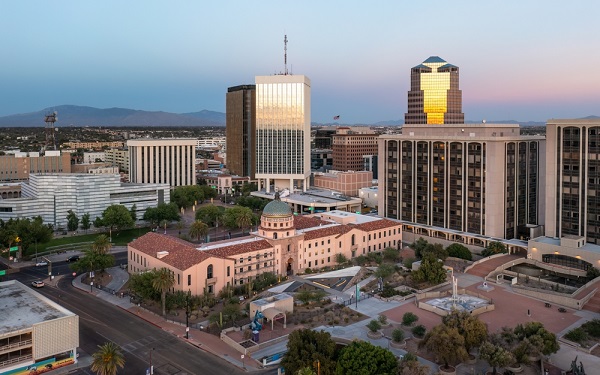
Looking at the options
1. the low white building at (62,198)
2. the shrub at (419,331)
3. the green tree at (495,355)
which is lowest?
the shrub at (419,331)

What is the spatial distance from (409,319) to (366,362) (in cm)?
1981

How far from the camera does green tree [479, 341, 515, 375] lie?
2240 inches

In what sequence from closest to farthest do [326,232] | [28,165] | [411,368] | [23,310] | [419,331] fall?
[411,368]
[23,310]
[419,331]
[326,232]
[28,165]

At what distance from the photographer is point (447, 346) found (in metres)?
58.5

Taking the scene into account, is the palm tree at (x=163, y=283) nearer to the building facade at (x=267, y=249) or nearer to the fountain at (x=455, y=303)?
the building facade at (x=267, y=249)

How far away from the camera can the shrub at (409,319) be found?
72438mm

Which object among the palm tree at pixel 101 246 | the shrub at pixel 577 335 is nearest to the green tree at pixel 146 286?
the palm tree at pixel 101 246

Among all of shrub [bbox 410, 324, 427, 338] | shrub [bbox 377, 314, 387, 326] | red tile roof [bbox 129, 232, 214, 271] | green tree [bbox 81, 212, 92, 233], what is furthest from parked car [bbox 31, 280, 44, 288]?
shrub [bbox 410, 324, 427, 338]

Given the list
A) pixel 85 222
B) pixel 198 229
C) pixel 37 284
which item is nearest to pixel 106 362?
pixel 37 284

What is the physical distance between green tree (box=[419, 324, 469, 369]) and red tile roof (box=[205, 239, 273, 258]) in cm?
3888

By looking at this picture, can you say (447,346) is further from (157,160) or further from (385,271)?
(157,160)

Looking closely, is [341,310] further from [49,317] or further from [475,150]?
[475,150]

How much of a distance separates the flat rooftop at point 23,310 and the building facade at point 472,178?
3315 inches

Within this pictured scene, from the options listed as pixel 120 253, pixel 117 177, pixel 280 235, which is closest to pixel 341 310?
pixel 280 235
